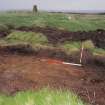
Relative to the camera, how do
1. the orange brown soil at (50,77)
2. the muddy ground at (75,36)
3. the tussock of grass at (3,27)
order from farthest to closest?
the tussock of grass at (3,27) → the muddy ground at (75,36) → the orange brown soil at (50,77)

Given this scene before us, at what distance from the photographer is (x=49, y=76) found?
9625 millimetres

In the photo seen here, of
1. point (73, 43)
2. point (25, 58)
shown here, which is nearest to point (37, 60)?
point (25, 58)

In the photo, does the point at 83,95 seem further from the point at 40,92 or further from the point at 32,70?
the point at 32,70

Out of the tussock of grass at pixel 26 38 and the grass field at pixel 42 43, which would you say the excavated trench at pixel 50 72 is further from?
the tussock of grass at pixel 26 38

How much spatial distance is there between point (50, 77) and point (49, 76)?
0.35 feet

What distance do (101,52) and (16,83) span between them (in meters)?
5.96

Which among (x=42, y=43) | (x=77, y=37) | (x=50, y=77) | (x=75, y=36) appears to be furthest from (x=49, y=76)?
(x=75, y=36)

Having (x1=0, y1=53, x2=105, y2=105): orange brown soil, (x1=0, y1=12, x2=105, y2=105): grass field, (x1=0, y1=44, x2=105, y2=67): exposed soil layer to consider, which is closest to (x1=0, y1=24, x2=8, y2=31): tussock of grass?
(x1=0, y1=12, x2=105, y2=105): grass field

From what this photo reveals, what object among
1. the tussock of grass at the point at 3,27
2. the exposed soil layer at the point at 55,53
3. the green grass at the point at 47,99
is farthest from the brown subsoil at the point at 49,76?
the tussock of grass at the point at 3,27

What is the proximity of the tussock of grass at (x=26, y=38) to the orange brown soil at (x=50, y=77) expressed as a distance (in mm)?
4035

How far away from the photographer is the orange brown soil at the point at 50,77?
788 centimetres

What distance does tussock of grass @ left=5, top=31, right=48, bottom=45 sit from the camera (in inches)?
650

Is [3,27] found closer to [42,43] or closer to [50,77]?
[42,43]

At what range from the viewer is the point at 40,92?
6.47m
